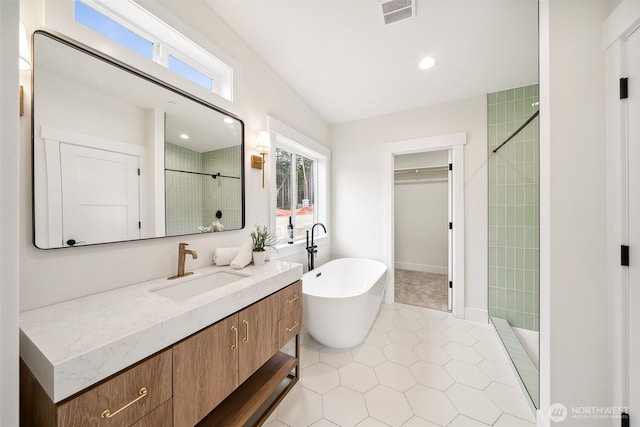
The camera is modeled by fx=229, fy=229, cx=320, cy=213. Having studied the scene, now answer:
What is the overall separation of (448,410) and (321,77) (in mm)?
3030

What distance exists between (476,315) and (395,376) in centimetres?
152

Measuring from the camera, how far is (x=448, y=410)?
58.9 inches

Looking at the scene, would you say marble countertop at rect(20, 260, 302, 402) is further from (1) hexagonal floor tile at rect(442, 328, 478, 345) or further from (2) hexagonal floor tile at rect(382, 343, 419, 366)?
(1) hexagonal floor tile at rect(442, 328, 478, 345)

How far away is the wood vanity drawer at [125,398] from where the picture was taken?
2.17 ft

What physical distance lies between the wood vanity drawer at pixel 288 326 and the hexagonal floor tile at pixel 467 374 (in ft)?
4.27

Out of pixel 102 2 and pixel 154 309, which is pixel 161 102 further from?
pixel 154 309

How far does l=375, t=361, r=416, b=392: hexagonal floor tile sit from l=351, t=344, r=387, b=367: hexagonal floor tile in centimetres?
6

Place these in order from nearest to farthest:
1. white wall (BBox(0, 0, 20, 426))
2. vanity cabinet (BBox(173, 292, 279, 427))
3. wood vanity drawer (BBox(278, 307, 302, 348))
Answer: white wall (BBox(0, 0, 20, 426)) < vanity cabinet (BBox(173, 292, 279, 427)) < wood vanity drawer (BBox(278, 307, 302, 348))

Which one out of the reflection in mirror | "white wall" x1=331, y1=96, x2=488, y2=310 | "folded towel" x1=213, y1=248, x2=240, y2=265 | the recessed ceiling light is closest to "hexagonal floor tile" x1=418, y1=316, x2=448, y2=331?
"white wall" x1=331, y1=96, x2=488, y2=310

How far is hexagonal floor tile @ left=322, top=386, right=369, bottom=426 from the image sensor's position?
1421mm
